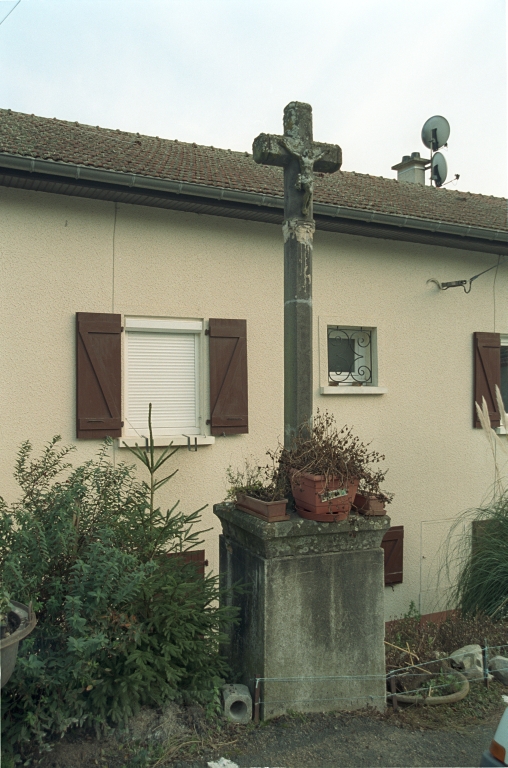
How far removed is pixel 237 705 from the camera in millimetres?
3654

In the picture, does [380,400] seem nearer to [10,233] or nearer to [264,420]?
[264,420]

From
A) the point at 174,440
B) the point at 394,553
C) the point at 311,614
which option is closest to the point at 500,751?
the point at 311,614

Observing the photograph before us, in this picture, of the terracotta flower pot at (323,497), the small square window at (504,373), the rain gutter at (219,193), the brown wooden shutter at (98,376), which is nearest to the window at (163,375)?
the brown wooden shutter at (98,376)

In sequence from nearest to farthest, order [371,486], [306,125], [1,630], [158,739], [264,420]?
[1,630] < [158,739] < [371,486] < [306,125] < [264,420]

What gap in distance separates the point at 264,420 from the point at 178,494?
1.24m

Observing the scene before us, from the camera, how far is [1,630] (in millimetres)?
3002

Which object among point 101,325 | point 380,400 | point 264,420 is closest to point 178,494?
point 264,420

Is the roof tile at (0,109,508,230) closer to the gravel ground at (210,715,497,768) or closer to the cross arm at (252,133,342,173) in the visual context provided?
the cross arm at (252,133,342,173)

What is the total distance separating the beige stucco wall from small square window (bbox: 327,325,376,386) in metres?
0.17

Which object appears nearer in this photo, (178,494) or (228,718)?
(228,718)

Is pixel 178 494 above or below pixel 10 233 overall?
below

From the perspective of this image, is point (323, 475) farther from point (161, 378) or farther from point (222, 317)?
point (222, 317)

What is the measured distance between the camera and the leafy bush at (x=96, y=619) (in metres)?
3.16

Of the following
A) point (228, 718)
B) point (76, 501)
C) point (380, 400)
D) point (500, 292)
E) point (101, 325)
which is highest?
point (500, 292)
